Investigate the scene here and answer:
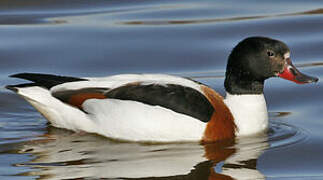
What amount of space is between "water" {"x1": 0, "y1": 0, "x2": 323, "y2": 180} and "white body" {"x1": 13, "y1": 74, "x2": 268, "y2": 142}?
0.12 metres

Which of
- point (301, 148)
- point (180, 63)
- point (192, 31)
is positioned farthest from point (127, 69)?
point (301, 148)

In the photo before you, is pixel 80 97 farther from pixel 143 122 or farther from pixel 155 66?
pixel 155 66

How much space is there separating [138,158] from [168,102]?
2.37 ft

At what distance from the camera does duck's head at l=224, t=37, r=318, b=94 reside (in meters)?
9.76

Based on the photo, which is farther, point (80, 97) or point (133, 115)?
point (80, 97)

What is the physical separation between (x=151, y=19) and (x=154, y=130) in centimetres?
574

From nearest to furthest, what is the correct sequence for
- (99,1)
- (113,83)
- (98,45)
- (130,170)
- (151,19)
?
(130,170) < (113,83) < (98,45) < (151,19) < (99,1)

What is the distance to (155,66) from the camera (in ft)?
42.3

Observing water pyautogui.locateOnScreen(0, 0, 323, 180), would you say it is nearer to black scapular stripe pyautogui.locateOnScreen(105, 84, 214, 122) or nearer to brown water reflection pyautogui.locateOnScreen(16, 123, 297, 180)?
brown water reflection pyautogui.locateOnScreen(16, 123, 297, 180)

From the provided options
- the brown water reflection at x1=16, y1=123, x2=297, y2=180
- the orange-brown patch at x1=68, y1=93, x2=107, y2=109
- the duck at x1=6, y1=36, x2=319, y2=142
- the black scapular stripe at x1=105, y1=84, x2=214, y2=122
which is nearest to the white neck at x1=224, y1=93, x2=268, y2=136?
the duck at x1=6, y1=36, x2=319, y2=142

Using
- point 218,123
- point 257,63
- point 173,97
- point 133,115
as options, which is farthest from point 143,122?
point 257,63

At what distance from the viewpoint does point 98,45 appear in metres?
13.6

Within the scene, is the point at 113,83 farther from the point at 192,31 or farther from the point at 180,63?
the point at 192,31

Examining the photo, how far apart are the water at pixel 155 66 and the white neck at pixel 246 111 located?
0.14 meters
